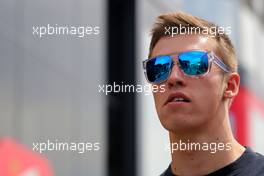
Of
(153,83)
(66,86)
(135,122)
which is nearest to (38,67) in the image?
(66,86)

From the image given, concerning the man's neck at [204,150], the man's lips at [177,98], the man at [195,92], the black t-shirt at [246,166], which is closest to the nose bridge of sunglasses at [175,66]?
the man at [195,92]

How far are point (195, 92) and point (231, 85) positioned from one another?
0.12 metres

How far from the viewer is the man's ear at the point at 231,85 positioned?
2854 millimetres

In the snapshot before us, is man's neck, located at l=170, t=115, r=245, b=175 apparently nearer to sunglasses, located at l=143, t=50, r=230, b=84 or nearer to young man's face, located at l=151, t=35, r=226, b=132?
young man's face, located at l=151, t=35, r=226, b=132

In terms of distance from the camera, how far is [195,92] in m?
2.89

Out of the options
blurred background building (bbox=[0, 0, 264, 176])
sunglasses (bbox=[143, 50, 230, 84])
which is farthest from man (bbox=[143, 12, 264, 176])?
blurred background building (bbox=[0, 0, 264, 176])

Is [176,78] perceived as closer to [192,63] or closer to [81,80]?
[192,63]

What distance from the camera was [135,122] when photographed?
7973mm

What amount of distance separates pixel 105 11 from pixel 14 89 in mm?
1424

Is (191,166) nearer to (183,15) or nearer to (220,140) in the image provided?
(220,140)

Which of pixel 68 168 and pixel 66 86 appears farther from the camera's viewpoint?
pixel 66 86

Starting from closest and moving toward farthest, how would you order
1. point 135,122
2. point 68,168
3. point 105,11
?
point 68,168 → point 105,11 → point 135,122

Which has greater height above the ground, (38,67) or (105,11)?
(105,11)

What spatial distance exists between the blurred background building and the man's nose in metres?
0.82
